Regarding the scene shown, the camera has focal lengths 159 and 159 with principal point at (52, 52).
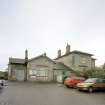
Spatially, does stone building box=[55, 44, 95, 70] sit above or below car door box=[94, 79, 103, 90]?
above

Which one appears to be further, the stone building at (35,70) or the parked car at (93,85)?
the stone building at (35,70)

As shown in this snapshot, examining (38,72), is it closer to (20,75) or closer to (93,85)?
(20,75)

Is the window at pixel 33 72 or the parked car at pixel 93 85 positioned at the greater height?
the window at pixel 33 72

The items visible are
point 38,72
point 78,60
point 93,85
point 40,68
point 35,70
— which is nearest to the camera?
point 93,85

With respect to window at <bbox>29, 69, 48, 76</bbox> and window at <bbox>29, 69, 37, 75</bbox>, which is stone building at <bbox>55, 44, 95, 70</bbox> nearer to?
window at <bbox>29, 69, 48, 76</bbox>

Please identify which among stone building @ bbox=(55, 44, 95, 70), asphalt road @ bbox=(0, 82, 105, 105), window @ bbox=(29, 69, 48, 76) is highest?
stone building @ bbox=(55, 44, 95, 70)

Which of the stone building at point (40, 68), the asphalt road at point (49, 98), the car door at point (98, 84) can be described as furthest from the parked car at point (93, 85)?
the stone building at point (40, 68)

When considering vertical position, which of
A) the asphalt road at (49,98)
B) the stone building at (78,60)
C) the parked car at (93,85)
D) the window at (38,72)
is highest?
the stone building at (78,60)

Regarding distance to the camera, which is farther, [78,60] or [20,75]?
[78,60]

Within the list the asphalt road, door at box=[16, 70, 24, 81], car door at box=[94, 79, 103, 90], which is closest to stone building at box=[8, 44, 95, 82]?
door at box=[16, 70, 24, 81]

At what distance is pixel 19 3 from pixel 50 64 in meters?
22.4

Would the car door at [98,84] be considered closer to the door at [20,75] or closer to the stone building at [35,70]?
the stone building at [35,70]

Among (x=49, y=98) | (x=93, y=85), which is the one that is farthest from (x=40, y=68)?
(x=49, y=98)

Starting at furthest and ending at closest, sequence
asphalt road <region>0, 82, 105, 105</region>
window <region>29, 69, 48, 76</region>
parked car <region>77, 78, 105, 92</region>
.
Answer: window <region>29, 69, 48, 76</region> < parked car <region>77, 78, 105, 92</region> < asphalt road <region>0, 82, 105, 105</region>
